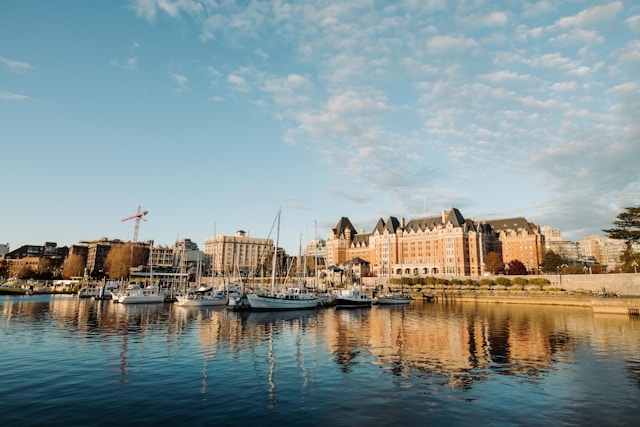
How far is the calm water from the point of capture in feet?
50.5

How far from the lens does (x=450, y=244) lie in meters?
157

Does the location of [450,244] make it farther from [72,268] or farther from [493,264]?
[72,268]

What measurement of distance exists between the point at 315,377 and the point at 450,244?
146 metres

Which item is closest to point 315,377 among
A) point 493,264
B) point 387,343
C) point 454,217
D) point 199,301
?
point 387,343

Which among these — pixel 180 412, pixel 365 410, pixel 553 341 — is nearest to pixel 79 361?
pixel 180 412

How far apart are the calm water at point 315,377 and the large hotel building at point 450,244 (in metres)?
120

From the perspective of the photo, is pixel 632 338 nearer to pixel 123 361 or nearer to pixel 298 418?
pixel 298 418

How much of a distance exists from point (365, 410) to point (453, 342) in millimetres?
20009

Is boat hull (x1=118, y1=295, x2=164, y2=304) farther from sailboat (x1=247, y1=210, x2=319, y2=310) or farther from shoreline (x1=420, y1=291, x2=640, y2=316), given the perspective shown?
shoreline (x1=420, y1=291, x2=640, y2=316)

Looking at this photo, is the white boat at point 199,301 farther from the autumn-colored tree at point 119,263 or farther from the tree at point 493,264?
the tree at point 493,264

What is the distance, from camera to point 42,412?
15.4 m

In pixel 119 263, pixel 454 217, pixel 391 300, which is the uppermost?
pixel 454 217

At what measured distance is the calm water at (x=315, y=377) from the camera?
1538 centimetres

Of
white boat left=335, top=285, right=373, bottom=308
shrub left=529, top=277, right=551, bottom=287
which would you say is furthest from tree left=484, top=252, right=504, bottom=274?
white boat left=335, top=285, right=373, bottom=308
